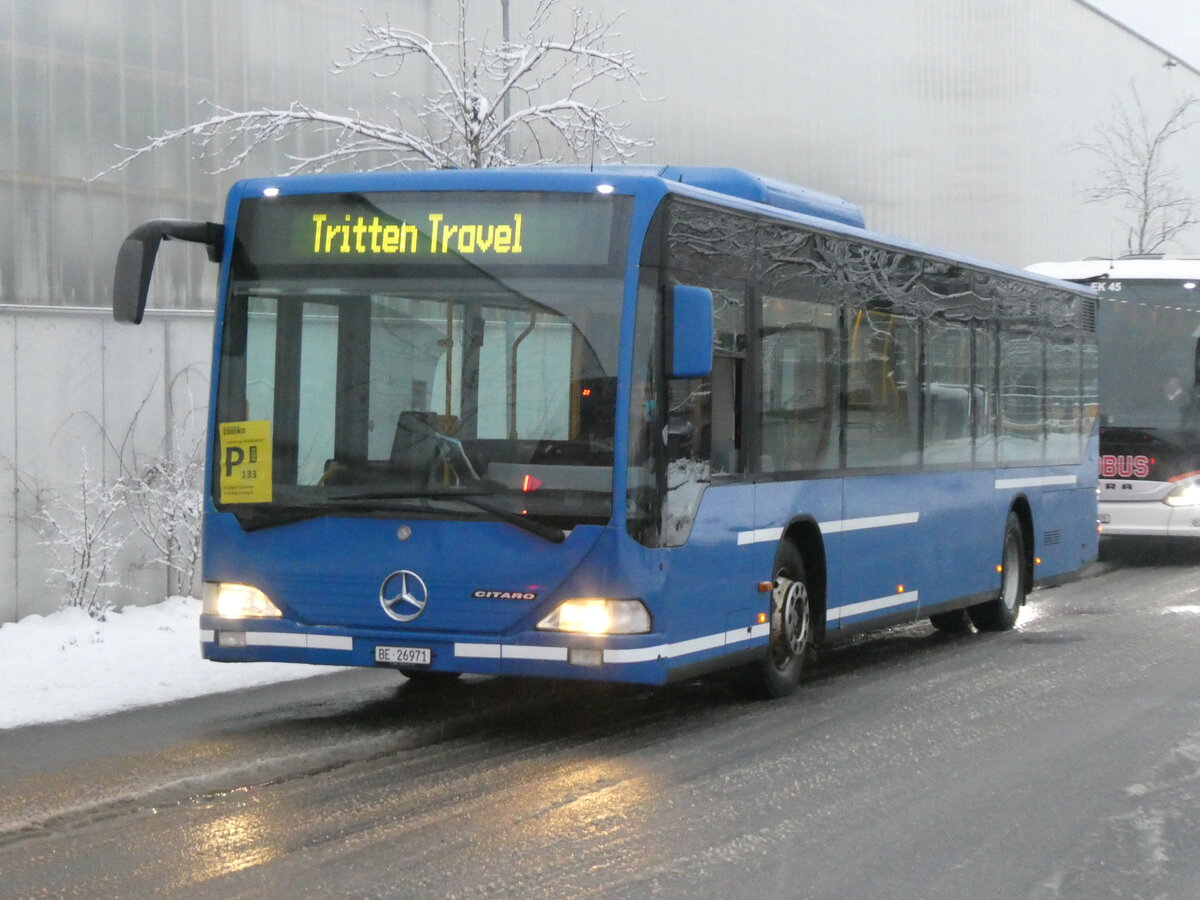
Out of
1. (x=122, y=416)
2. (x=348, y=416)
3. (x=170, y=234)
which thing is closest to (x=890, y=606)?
(x=348, y=416)

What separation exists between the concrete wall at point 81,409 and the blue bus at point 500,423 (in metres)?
5.26

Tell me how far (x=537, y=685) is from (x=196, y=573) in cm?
527

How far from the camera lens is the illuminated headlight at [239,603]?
9.59 meters

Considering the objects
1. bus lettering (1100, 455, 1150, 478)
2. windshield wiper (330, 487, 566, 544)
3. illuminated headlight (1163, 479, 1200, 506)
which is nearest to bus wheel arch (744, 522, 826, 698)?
windshield wiper (330, 487, 566, 544)

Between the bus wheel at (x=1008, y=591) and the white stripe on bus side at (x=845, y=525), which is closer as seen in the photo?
the white stripe on bus side at (x=845, y=525)

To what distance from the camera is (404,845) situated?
687cm

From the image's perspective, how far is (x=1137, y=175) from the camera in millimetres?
45125

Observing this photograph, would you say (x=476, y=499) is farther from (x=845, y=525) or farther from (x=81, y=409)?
(x=81, y=409)

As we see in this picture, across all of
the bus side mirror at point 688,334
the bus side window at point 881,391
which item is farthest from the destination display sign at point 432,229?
the bus side window at point 881,391

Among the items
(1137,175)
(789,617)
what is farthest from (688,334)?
(1137,175)

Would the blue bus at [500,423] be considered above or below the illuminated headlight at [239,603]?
above

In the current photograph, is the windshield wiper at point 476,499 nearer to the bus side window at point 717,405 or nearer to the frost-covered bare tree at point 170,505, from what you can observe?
the bus side window at point 717,405

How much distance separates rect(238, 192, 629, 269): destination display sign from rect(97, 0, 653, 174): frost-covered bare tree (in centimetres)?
547

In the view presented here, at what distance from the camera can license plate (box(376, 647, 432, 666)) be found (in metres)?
9.23
